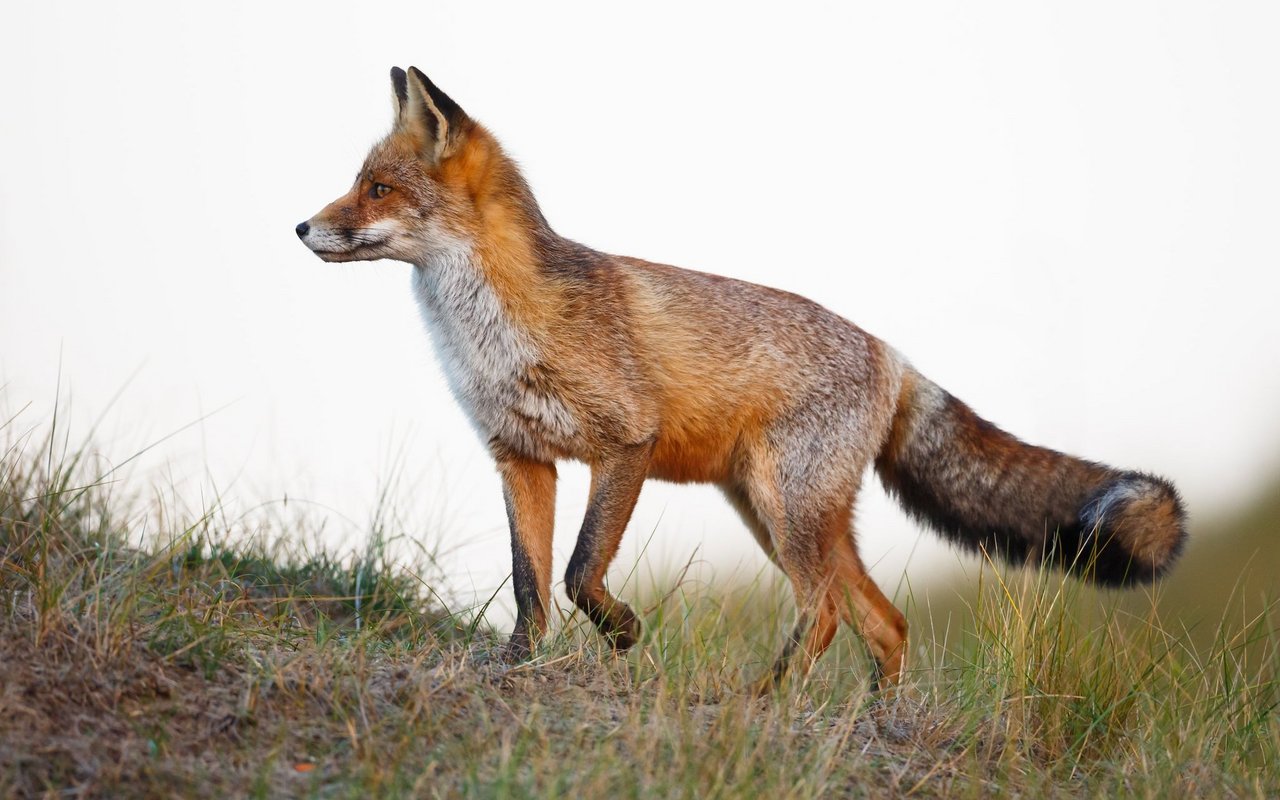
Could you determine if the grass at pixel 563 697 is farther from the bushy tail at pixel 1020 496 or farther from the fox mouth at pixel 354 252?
the fox mouth at pixel 354 252

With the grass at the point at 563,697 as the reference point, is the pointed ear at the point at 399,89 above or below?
above

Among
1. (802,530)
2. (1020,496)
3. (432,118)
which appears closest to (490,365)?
(432,118)

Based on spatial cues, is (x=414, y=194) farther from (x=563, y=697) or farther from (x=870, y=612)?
(x=870, y=612)

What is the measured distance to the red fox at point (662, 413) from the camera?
4.98 m

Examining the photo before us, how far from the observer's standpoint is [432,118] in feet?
16.8

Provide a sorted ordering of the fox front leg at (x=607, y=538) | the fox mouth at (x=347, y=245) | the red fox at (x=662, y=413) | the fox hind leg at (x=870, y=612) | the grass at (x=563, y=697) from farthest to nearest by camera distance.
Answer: the fox hind leg at (x=870, y=612), the red fox at (x=662, y=413), the fox mouth at (x=347, y=245), the fox front leg at (x=607, y=538), the grass at (x=563, y=697)

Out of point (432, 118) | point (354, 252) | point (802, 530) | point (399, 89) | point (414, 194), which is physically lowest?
point (802, 530)

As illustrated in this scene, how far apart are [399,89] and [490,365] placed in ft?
4.94

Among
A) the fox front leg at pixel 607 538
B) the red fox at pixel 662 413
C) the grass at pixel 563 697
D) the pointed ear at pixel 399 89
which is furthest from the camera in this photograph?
the pointed ear at pixel 399 89

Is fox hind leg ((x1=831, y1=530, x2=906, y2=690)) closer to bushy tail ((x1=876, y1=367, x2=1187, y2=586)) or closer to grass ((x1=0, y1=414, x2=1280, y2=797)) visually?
grass ((x1=0, y1=414, x2=1280, y2=797))

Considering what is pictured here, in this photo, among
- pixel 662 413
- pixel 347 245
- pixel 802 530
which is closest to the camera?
pixel 347 245

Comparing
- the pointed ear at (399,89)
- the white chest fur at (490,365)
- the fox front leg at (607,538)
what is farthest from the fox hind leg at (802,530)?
the pointed ear at (399,89)

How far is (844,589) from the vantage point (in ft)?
17.5

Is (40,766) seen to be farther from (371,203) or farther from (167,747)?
(371,203)
